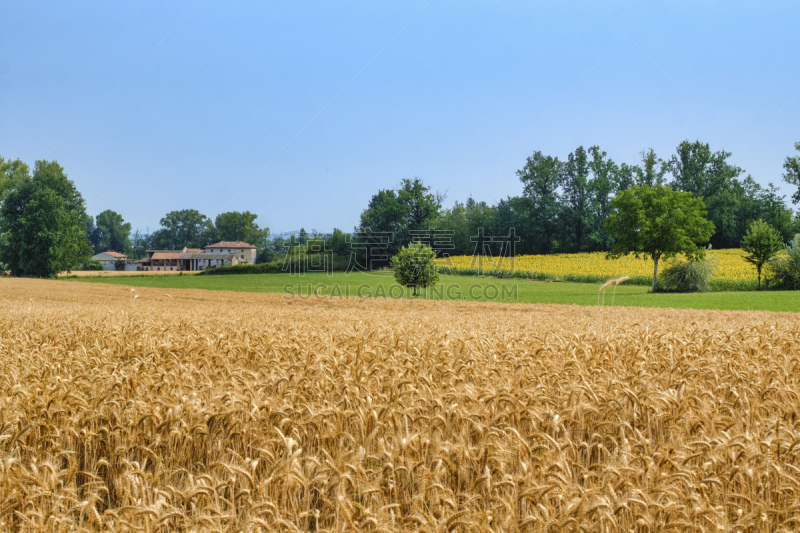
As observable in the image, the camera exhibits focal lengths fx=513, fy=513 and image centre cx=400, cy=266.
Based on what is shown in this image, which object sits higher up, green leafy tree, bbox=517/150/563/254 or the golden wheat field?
green leafy tree, bbox=517/150/563/254

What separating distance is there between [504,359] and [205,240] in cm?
18087

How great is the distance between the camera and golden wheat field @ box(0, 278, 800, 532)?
2.75 m

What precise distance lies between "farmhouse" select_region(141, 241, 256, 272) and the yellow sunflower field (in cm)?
7275

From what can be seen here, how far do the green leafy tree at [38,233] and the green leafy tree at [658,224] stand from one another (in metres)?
81.2

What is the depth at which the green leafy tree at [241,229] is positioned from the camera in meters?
167

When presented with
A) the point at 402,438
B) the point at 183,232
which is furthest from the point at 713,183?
the point at 183,232

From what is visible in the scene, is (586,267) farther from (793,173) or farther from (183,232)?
(183,232)

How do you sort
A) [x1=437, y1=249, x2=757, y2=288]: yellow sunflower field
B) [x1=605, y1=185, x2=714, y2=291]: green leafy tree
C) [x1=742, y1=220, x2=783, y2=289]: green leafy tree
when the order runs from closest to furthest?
[x1=605, y1=185, x2=714, y2=291]: green leafy tree
[x1=742, y1=220, x2=783, y2=289]: green leafy tree
[x1=437, y1=249, x2=757, y2=288]: yellow sunflower field

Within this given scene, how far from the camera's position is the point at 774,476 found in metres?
3.24

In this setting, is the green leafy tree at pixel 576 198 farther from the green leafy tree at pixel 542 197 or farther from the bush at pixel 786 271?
the bush at pixel 786 271

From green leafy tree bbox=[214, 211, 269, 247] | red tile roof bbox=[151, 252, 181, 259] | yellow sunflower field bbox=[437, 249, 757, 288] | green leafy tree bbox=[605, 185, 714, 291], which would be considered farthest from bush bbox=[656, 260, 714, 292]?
green leafy tree bbox=[214, 211, 269, 247]

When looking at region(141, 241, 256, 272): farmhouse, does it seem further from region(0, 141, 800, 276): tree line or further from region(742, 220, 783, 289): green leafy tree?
region(742, 220, 783, 289): green leafy tree

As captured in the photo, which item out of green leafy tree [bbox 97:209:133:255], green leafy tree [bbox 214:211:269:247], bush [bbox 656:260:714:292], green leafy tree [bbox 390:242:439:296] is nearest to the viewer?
green leafy tree [bbox 390:242:439:296]

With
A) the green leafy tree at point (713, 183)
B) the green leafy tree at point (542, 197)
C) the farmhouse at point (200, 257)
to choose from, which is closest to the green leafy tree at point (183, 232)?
the farmhouse at point (200, 257)
